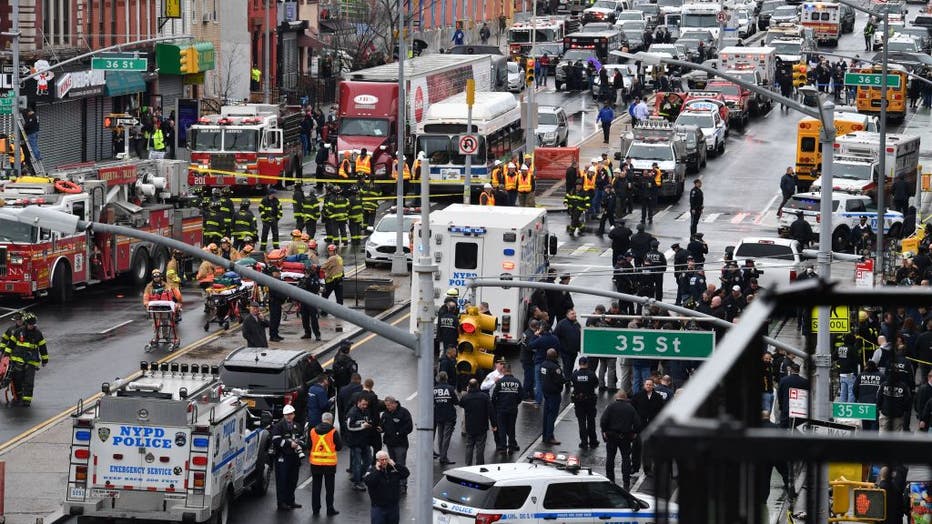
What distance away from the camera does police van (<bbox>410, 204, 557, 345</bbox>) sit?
31812mm

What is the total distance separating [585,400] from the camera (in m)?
25.6

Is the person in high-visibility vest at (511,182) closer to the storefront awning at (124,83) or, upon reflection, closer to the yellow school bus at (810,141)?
the yellow school bus at (810,141)

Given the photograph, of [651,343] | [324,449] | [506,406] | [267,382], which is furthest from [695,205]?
[651,343]

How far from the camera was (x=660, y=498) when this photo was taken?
11.0ft

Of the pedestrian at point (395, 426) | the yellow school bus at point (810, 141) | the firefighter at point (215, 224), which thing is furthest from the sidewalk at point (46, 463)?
the yellow school bus at point (810, 141)

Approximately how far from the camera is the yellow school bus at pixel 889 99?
69.2 m

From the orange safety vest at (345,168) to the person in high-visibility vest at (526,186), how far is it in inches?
196

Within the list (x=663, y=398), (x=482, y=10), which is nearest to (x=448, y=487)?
(x=663, y=398)

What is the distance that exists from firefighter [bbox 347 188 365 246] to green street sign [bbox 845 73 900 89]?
16117 millimetres

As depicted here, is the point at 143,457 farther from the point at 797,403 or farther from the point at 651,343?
the point at 797,403

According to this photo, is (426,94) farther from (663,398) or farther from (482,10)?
(482,10)

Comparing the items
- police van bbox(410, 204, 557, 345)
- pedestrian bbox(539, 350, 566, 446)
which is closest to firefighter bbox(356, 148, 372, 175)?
police van bbox(410, 204, 557, 345)

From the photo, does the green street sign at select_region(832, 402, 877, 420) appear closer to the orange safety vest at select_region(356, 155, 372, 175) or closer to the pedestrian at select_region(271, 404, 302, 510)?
the pedestrian at select_region(271, 404, 302, 510)

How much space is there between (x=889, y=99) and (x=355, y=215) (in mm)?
33233
